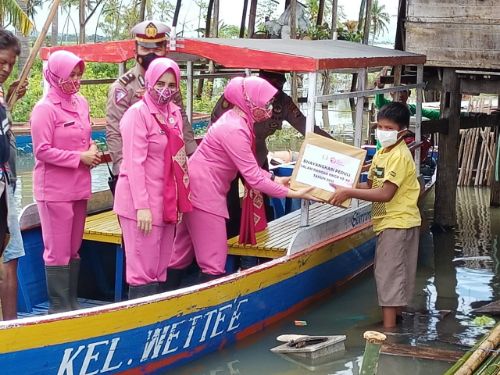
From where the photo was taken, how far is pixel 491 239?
11.0 meters

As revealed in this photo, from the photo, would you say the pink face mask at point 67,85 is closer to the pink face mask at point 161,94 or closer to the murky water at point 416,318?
the pink face mask at point 161,94

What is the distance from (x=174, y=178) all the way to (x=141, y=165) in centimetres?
32

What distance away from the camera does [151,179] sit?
5.68 metres

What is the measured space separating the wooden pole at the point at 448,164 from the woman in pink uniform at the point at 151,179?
528 cm

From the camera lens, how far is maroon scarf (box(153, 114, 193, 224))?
18.8ft

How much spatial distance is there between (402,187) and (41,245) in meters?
2.65

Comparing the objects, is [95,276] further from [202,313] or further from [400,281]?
[400,281]

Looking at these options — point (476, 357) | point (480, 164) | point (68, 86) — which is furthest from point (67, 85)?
point (480, 164)

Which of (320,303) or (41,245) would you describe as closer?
(41,245)

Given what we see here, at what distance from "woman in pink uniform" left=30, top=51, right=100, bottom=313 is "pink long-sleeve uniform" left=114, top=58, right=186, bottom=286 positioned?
0.39 metres

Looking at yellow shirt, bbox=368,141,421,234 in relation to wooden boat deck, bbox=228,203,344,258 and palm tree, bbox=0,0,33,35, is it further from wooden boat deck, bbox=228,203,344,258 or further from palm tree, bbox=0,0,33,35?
palm tree, bbox=0,0,33,35

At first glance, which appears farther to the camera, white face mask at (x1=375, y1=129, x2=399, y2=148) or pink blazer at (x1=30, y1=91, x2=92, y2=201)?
white face mask at (x1=375, y1=129, x2=399, y2=148)

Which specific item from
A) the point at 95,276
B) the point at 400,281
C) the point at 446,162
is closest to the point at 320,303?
the point at 400,281

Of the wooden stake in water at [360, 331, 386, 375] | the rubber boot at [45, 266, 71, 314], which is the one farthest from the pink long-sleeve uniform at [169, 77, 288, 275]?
the wooden stake in water at [360, 331, 386, 375]
